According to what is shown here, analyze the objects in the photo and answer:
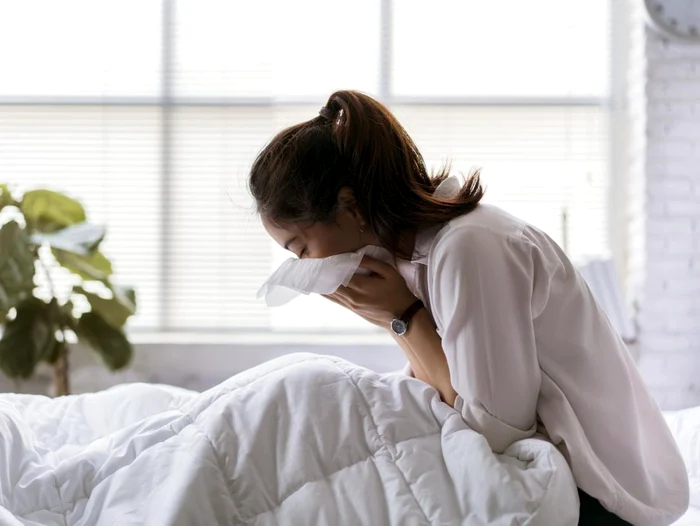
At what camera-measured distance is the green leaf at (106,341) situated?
2604 millimetres

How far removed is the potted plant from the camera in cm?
249

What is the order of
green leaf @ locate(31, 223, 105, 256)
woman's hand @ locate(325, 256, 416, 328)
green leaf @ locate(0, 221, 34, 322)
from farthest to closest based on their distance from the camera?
green leaf @ locate(0, 221, 34, 322) < green leaf @ locate(31, 223, 105, 256) < woman's hand @ locate(325, 256, 416, 328)

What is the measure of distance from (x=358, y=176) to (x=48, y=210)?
1709 mm

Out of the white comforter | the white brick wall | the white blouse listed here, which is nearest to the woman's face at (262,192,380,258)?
the white blouse

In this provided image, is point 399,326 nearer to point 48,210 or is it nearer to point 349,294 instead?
point 349,294

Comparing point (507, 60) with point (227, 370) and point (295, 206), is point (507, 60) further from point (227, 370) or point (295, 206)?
point (295, 206)

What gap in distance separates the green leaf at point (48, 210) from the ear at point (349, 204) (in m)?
1.63

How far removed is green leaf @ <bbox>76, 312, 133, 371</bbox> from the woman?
1422 mm

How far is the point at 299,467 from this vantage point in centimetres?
105

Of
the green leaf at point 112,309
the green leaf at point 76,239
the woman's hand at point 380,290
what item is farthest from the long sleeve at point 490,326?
the green leaf at point 112,309

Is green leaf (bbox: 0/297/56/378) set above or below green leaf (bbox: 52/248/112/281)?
below

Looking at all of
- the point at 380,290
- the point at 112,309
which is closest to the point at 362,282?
the point at 380,290

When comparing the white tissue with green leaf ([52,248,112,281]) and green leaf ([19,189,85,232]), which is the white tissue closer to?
green leaf ([52,248,112,281])

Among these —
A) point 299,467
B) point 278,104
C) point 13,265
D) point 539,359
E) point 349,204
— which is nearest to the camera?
point 299,467
